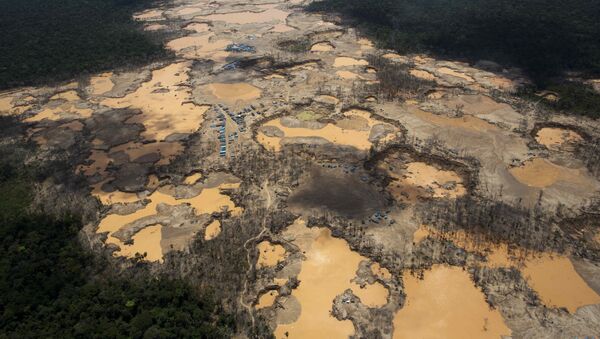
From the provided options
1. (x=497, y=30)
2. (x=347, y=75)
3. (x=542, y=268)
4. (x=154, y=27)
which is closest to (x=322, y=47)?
(x=347, y=75)

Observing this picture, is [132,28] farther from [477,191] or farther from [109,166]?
[477,191]

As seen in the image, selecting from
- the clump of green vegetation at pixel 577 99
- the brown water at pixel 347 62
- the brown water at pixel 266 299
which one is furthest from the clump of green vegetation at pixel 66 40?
the clump of green vegetation at pixel 577 99

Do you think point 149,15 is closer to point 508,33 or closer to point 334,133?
point 334,133

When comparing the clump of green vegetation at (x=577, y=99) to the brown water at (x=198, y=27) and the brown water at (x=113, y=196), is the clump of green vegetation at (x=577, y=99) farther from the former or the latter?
the brown water at (x=198, y=27)

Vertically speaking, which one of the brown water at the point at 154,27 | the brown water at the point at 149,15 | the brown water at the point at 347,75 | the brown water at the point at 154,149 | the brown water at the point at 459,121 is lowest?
the brown water at the point at 154,149

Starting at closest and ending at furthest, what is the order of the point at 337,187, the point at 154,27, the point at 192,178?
the point at 337,187, the point at 192,178, the point at 154,27

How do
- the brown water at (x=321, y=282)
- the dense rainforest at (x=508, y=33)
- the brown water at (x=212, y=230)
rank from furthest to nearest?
the dense rainforest at (x=508, y=33) < the brown water at (x=212, y=230) < the brown water at (x=321, y=282)

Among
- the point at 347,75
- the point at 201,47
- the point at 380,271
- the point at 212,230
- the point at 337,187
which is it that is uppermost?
the point at 201,47
